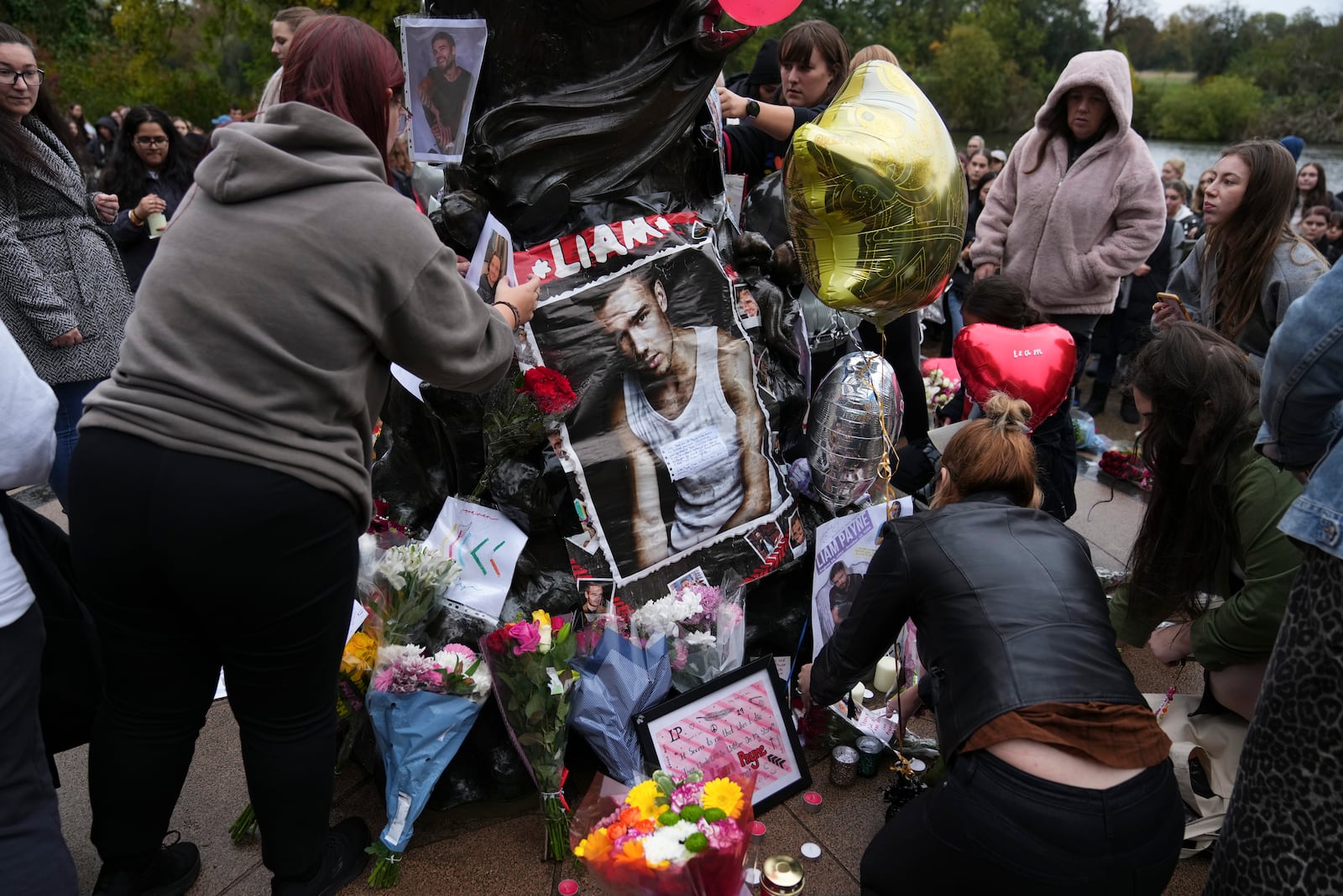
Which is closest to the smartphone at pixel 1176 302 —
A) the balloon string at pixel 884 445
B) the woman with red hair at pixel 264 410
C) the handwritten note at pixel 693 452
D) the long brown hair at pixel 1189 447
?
the long brown hair at pixel 1189 447

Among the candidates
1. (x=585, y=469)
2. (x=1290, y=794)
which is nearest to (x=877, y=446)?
(x=585, y=469)

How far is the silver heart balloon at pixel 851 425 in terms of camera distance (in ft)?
9.55

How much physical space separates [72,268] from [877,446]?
2890mm

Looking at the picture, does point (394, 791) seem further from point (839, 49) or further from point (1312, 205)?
point (1312, 205)

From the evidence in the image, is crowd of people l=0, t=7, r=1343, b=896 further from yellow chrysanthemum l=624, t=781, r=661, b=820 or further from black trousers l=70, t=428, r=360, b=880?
yellow chrysanthemum l=624, t=781, r=661, b=820

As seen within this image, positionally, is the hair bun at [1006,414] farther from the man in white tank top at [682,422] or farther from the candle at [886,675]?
the candle at [886,675]

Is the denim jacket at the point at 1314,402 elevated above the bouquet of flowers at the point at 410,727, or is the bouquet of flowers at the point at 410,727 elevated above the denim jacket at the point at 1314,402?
the denim jacket at the point at 1314,402

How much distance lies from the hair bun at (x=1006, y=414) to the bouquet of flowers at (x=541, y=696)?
1.20 m

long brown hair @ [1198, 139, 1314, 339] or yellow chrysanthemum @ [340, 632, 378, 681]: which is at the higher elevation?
long brown hair @ [1198, 139, 1314, 339]

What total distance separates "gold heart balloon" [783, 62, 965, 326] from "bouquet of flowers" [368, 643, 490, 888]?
149 centimetres

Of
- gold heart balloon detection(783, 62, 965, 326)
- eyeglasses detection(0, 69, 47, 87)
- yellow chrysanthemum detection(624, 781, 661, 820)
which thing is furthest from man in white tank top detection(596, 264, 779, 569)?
eyeglasses detection(0, 69, 47, 87)

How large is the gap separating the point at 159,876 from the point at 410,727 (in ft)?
2.26

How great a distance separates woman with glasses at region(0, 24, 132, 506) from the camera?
116 inches

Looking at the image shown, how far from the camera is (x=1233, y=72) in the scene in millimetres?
30812
